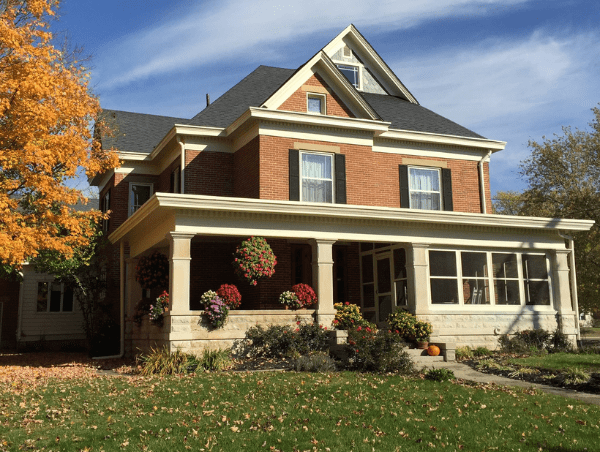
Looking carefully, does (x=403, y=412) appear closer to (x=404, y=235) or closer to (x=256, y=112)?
(x=404, y=235)

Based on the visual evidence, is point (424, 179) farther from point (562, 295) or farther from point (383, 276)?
point (562, 295)

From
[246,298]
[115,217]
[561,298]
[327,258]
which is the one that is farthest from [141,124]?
[561,298]

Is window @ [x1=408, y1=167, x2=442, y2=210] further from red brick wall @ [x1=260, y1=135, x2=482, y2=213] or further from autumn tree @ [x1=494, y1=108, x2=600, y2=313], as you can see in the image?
autumn tree @ [x1=494, y1=108, x2=600, y2=313]

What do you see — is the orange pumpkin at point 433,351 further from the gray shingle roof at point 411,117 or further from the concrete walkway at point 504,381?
the gray shingle roof at point 411,117

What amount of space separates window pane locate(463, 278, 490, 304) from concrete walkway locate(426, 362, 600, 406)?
11.8ft

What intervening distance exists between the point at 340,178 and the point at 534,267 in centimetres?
669

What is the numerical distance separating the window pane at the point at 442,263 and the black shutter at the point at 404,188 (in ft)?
9.44

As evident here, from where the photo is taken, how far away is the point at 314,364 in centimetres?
1270

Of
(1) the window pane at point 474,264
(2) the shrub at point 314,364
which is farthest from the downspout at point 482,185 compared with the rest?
(2) the shrub at point 314,364

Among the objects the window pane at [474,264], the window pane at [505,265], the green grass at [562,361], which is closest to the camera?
the green grass at [562,361]

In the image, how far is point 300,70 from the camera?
749 inches

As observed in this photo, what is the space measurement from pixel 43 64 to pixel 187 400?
418 inches

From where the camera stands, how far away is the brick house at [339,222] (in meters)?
15.4

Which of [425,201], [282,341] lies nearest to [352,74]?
[425,201]
